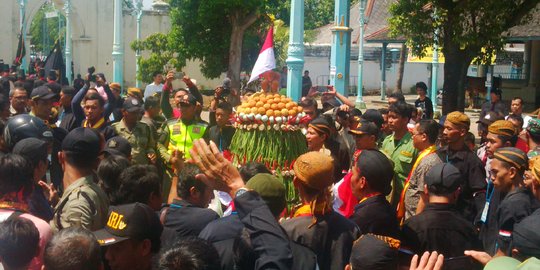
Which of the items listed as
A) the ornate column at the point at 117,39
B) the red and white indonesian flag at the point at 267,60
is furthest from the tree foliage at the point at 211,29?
the red and white indonesian flag at the point at 267,60

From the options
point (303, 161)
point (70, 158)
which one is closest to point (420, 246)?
point (303, 161)

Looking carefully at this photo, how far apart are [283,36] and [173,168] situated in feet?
105

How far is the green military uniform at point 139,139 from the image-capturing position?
27.3ft

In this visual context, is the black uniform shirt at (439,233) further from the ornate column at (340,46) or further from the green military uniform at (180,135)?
the ornate column at (340,46)

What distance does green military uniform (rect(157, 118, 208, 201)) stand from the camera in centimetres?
861

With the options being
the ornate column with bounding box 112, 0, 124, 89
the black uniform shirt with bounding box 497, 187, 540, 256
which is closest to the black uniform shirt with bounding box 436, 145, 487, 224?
the black uniform shirt with bounding box 497, 187, 540, 256

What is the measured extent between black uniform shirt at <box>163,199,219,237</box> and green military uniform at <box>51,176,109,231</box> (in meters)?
0.44

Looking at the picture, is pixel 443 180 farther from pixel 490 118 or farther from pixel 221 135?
pixel 490 118

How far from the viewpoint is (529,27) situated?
2762 cm

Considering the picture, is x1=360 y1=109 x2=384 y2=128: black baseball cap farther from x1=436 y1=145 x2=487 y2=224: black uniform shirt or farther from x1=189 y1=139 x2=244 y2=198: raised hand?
x1=189 y1=139 x2=244 y2=198: raised hand

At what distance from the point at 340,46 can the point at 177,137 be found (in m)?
10.3

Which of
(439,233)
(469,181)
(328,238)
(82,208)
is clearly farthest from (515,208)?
(82,208)

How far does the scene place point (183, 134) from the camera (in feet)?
28.4

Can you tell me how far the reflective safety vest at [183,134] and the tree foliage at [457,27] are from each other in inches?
241
